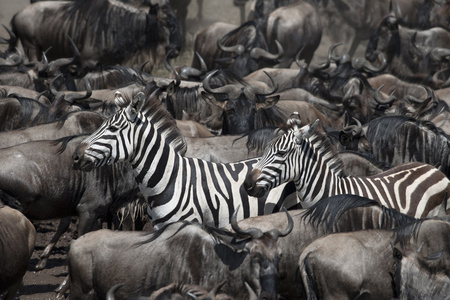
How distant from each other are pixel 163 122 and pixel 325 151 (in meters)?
1.55

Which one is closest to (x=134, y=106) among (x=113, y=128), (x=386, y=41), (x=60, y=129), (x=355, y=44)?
(x=113, y=128)

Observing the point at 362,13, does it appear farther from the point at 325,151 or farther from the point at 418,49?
the point at 325,151

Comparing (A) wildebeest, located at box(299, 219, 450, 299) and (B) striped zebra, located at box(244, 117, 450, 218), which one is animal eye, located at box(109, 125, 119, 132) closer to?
(B) striped zebra, located at box(244, 117, 450, 218)

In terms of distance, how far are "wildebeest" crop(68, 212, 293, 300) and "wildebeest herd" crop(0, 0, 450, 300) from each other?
0.01m

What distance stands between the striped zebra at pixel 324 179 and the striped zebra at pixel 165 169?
1.35 feet

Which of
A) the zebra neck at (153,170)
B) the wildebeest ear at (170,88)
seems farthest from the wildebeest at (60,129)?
the zebra neck at (153,170)

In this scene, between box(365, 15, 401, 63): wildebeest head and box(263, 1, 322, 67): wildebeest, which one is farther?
box(263, 1, 322, 67): wildebeest

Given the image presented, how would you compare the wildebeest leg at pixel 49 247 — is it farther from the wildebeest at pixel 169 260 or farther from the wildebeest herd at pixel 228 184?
the wildebeest at pixel 169 260

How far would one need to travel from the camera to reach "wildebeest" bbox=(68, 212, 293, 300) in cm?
603

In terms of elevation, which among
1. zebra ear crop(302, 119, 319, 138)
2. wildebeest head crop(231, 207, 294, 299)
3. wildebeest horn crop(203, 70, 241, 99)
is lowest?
wildebeest horn crop(203, 70, 241, 99)

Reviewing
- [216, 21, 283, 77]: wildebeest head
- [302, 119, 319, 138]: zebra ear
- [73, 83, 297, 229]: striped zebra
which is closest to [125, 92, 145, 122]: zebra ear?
[73, 83, 297, 229]: striped zebra

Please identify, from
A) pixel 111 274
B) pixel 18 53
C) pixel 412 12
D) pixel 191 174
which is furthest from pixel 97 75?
pixel 412 12

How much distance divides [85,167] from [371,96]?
7.17 meters

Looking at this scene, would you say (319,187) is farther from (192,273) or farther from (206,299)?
(206,299)
